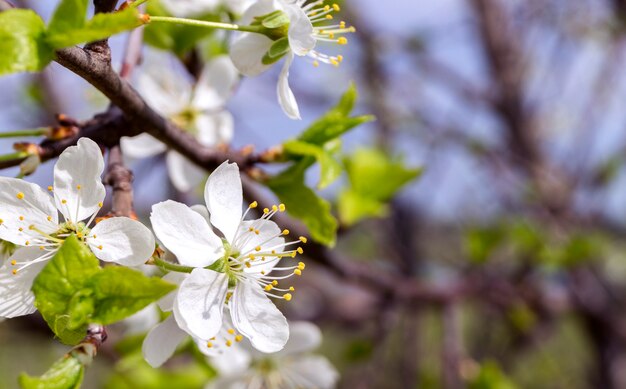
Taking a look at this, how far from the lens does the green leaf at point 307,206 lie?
79cm

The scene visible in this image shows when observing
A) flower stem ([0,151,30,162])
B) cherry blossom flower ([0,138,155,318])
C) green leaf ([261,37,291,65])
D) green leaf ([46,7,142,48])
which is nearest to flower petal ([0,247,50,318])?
cherry blossom flower ([0,138,155,318])

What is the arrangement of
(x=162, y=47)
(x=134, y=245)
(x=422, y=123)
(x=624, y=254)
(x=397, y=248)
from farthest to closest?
(x=624, y=254) < (x=422, y=123) < (x=397, y=248) < (x=162, y=47) < (x=134, y=245)

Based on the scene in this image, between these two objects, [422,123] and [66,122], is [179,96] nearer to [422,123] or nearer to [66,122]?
[66,122]

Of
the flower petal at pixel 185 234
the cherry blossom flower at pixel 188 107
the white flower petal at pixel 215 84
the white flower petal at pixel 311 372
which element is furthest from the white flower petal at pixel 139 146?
the white flower petal at pixel 311 372

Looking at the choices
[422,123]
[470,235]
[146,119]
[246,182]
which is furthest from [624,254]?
[146,119]

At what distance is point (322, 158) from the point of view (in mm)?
770

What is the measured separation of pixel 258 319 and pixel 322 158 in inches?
8.9

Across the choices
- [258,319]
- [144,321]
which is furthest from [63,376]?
[144,321]

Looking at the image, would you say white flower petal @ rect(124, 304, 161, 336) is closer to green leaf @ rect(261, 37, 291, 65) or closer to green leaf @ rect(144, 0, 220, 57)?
green leaf @ rect(144, 0, 220, 57)

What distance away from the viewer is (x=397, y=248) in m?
2.27

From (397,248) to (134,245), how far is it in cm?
177

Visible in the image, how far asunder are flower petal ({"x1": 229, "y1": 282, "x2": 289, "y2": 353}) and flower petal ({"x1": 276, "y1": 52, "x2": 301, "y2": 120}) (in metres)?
0.18

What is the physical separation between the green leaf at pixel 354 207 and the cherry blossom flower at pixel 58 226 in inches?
21.6

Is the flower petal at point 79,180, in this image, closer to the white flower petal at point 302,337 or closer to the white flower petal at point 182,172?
the white flower petal at point 182,172
